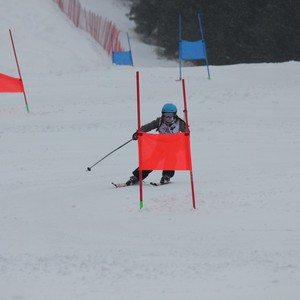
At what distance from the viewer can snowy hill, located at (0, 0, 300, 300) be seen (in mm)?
6645

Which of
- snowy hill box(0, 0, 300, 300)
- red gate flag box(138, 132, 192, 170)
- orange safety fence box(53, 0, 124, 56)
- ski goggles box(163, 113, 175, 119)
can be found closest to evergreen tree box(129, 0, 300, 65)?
orange safety fence box(53, 0, 124, 56)

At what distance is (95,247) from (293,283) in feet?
7.19

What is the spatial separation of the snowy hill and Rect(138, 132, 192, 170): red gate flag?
1.72ft

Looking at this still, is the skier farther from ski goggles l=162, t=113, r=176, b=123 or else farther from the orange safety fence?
the orange safety fence

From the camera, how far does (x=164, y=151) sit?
9148mm

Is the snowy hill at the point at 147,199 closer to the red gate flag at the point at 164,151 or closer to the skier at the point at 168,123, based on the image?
the red gate flag at the point at 164,151

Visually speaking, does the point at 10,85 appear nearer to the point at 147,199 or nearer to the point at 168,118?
the point at 168,118

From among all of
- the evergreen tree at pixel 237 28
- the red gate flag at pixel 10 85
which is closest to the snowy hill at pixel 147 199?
the red gate flag at pixel 10 85

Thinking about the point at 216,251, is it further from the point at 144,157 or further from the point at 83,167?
the point at 83,167

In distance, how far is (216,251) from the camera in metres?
7.48

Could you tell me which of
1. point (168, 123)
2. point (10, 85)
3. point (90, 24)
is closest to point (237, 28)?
point (90, 24)

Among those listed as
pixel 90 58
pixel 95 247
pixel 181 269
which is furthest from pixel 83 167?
pixel 90 58

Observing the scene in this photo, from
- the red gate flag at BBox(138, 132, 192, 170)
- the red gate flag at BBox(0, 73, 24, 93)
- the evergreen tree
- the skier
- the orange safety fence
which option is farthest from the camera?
the orange safety fence

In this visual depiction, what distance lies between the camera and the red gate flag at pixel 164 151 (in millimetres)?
9109
